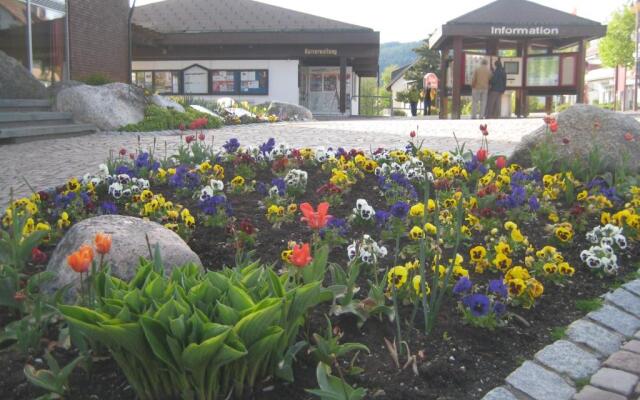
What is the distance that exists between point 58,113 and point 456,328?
11.7 meters

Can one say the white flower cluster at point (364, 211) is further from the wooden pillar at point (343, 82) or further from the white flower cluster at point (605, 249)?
the wooden pillar at point (343, 82)

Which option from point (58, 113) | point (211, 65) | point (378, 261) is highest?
point (211, 65)

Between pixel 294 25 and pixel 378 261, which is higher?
pixel 294 25

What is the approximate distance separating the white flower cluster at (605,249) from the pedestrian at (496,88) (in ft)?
55.8

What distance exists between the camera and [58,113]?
519 inches

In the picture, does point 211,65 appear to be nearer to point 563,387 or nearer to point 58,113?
point 58,113

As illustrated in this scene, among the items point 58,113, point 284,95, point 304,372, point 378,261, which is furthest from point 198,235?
point 284,95

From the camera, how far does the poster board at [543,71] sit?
22.1 meters

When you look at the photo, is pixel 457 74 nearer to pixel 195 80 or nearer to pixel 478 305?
pixel 195 80

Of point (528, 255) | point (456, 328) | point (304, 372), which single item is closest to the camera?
point (304, 372)

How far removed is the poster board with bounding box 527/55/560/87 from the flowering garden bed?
17577 millimetres

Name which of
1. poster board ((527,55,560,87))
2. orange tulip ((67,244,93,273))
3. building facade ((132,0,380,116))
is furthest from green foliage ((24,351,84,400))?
building facade ((132,0,380,116))

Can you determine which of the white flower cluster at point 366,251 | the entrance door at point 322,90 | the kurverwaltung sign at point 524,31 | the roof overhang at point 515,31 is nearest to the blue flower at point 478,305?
the white flower cluster at point 366,251

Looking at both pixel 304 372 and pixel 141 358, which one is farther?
pixel 304 372
